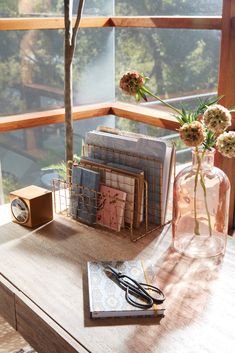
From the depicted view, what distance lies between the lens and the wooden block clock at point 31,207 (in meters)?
1.45

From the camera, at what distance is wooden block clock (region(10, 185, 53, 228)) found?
145 centimetres

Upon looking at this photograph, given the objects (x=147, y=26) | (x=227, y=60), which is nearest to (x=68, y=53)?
(x=227, y=60)

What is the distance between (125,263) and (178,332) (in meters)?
0.29

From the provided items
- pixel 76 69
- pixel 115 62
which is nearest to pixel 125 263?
pixel 76 69

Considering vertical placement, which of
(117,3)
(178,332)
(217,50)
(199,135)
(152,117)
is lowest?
(178,332)

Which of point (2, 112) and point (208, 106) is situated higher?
point (208, 106)

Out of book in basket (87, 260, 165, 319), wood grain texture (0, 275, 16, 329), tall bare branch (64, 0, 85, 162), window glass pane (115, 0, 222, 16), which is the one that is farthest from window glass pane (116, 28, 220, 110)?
wood grain texture (0, 275, 16, 329)

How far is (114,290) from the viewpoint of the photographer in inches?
43.9

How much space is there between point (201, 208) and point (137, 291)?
1.13 ft

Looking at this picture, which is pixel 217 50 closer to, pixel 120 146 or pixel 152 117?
pixel 152 117

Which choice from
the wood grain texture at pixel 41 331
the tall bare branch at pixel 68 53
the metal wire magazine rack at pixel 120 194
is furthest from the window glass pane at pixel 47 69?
the wood grain texture at pixel 41 331

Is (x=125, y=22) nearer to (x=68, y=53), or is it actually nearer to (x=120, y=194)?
(x=68, y=53)

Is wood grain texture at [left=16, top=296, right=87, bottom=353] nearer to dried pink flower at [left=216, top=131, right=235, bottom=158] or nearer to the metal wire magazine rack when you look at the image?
the metal wire magazine rack

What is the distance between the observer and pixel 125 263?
123cm
